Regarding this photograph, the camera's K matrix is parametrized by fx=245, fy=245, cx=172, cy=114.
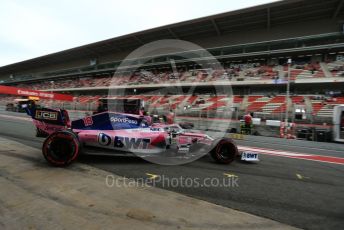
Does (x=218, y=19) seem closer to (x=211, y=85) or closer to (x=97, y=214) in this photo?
(x=211, y=85)

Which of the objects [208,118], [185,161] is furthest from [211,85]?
[185,161]

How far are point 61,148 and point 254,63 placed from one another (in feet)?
102

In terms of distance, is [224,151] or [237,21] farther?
[237,21]

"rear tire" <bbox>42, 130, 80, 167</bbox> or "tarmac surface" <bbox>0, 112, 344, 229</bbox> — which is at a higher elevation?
"rear tire" <bbox>42, 130, 80, 167</bbox>

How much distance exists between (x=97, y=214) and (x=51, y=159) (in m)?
2.51

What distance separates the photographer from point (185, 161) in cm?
565

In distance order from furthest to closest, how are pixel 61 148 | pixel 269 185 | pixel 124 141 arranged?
pixel 124 141 → pixel 61 148 → pixel 269 185

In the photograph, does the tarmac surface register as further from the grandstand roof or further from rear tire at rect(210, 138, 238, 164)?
the grandstand roof

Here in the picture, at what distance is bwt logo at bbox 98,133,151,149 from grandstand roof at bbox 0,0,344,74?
1127 inches

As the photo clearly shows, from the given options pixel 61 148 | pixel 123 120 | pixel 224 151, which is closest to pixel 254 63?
pixel 224 151

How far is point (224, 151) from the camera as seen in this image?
5699 mm

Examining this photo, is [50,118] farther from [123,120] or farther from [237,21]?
[237,21]

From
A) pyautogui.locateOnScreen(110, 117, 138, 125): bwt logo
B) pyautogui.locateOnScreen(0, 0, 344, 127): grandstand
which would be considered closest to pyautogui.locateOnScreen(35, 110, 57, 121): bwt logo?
pyautogui.locateOnScreen(110, 117, 138, 125): bwt logo

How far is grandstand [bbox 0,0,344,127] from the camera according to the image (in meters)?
23.9
